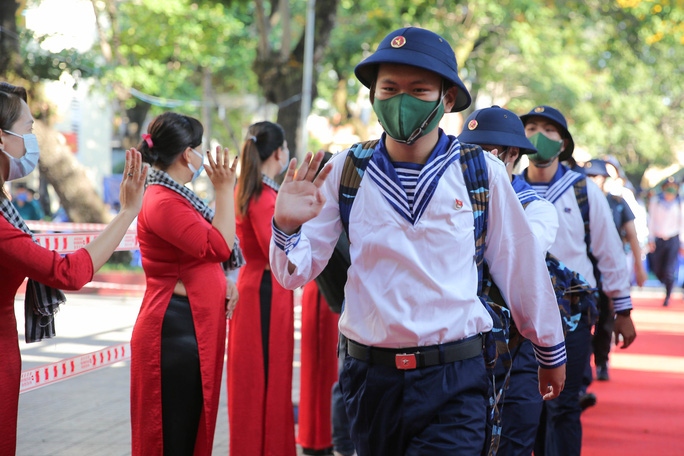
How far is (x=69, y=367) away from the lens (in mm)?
5223

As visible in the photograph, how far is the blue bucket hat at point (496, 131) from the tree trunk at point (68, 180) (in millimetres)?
11876

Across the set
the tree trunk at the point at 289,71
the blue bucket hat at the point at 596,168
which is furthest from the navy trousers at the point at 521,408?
the tree trunk at the point at 289,71

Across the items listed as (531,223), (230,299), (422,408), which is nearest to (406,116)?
(422,408)

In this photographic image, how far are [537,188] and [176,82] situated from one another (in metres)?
22.0

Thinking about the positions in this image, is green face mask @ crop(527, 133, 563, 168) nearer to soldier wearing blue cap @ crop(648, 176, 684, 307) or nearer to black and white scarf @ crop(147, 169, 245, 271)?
black and white scarf @ crop(147, 169, 245, 271)

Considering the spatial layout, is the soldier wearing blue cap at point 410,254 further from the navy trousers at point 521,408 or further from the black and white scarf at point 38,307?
the navy trousers at point 521,408

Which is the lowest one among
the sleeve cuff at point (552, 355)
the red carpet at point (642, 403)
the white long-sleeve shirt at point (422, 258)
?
the red carpet at point (642, 403)

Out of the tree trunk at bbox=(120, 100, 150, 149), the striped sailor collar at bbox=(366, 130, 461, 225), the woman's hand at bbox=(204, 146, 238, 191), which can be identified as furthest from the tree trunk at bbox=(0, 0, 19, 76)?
the tree trunk at bbox=(120, 100, 150, 149)

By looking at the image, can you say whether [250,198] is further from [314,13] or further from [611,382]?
[314,13]

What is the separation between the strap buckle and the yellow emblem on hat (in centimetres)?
110

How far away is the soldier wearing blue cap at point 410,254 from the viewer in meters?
3.29

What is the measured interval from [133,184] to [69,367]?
5.50 ft

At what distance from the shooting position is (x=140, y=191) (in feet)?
13.2

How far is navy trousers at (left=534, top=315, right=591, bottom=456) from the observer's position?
570 centimetres
